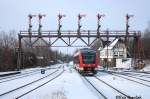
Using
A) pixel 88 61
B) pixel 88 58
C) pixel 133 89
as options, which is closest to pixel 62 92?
pixel 133 89

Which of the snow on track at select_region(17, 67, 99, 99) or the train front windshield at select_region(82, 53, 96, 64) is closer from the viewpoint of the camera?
the snow on track at select_region(17, 67, 99, 99)

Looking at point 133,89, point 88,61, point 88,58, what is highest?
point 88,58

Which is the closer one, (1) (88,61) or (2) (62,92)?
(2) (62,92)

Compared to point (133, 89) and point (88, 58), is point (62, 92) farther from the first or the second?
point (88, 58)

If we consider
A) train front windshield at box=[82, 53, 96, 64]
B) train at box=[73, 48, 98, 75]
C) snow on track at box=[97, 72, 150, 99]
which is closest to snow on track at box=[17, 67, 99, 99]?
snow on track at box=[97, 72, 150, 99]

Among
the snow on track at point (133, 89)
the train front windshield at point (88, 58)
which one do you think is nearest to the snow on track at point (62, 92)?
the snow on track at point (133, 89)

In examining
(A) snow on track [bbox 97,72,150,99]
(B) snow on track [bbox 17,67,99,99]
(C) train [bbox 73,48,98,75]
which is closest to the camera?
(B) snow on track [bbox 17,67,99,99]

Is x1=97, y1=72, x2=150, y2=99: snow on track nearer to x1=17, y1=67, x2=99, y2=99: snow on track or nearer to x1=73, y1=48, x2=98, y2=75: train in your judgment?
x1=17, y1=67, x2=99, y2=99: snow on track

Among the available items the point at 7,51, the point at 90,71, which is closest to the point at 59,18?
the point at 90,71

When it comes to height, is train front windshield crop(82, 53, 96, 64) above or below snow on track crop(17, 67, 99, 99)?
above

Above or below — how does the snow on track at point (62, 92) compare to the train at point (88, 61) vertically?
below

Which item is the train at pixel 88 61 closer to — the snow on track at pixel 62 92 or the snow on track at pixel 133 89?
the snow on track at pixel 133 89

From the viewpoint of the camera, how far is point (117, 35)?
6172 cm

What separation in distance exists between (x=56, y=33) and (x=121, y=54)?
2675 inches
